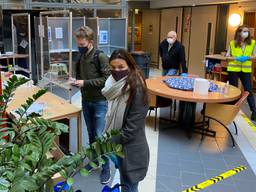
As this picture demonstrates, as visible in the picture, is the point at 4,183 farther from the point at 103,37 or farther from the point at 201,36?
the point at 201,36

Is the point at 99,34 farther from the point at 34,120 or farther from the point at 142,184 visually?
the point at 34,120

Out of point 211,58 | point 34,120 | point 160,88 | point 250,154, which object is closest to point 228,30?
point 211,58

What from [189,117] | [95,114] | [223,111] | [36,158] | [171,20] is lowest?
[189,117]

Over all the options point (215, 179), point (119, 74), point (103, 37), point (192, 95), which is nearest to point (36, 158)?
point (119, 74)

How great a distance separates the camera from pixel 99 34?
781cm

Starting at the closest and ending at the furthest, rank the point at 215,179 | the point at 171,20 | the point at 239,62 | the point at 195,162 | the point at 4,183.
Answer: the point at 4,183
the point at 215,179
the point at 195,162
the point at 239,62
the point at 171,20

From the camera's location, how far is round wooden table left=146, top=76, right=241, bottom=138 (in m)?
3.89

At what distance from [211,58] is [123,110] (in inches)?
223

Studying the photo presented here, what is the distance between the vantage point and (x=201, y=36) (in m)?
8.63

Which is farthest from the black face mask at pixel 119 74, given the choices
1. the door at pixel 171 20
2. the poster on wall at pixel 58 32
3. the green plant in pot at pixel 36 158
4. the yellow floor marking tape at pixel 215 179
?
the door at pixel 171 20

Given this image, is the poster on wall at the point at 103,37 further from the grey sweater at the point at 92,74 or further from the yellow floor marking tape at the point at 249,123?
the grey sweater at the point at 92,74

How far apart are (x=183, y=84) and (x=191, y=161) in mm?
1298

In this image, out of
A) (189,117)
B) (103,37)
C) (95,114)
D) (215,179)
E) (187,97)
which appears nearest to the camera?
(95,114)

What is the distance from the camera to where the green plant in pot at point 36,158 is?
3.46 ft
